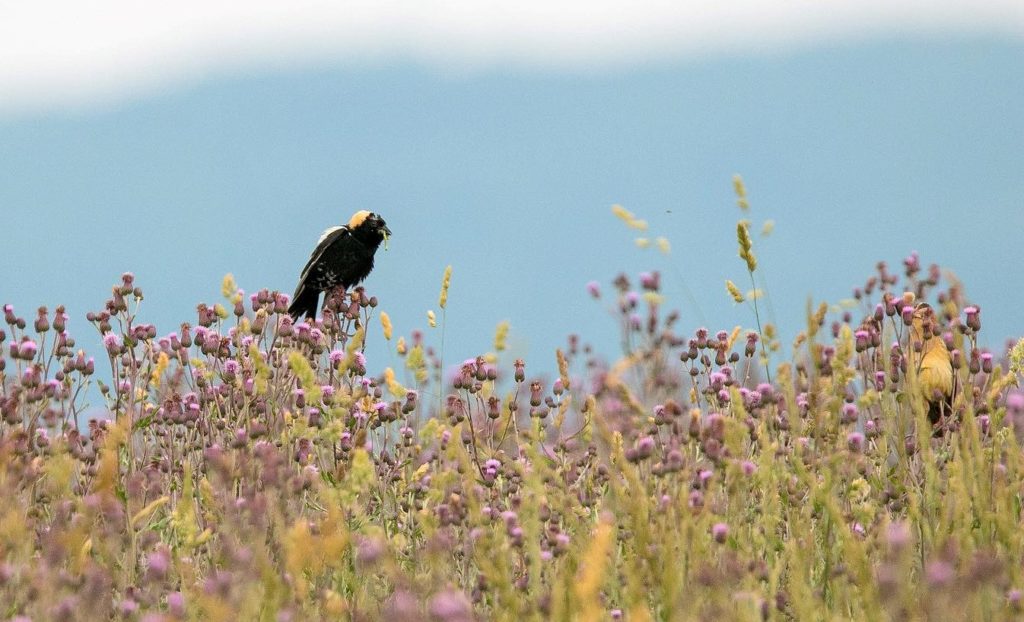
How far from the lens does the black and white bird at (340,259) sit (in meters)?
10.2

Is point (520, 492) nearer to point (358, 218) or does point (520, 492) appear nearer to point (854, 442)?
point (854, 442)

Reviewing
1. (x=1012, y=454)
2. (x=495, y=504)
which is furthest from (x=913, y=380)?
(x=495, y=504)

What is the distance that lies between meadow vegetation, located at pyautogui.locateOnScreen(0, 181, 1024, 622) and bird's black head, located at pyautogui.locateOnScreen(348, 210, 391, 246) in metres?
5.56

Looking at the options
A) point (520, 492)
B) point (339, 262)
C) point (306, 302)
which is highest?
point (339, 262)

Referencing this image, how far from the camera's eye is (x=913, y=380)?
3.10 meters

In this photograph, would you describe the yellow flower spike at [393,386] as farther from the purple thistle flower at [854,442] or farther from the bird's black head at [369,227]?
the bird's black head at [369,227]

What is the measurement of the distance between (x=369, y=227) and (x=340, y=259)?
0.52 metres

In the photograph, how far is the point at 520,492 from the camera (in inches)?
142

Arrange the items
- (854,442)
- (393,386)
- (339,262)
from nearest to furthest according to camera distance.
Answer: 1. (393,386)
2. (854,442)
3. (339,262)

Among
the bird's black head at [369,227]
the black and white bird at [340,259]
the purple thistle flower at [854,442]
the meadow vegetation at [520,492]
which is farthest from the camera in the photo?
the bird's black head at [369,227]

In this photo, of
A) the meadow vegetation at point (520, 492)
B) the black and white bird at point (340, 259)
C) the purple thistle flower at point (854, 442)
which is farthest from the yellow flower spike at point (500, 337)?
the black and white bird at point (340, 259)

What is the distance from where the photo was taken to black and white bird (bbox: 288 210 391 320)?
1016 cm

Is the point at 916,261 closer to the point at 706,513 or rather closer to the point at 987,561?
the point at 706,513

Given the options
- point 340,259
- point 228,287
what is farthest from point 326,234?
point 228,287
